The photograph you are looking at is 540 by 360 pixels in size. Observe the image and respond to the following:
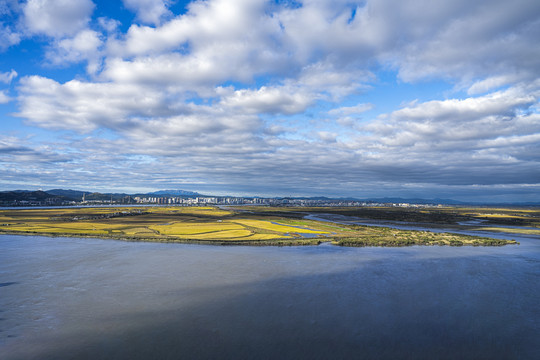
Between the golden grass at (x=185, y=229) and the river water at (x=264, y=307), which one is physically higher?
the golden grass at (x=185, y=229)

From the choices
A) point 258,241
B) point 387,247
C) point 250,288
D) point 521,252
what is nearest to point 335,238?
point 387,247

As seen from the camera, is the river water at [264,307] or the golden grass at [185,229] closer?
the river water at [264,307]

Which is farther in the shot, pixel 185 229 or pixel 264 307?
pixel 185 229

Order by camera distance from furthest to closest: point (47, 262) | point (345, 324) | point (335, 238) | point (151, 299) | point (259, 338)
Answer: point (335, 238), point (47, 262), point (151, 299), point (345, 324), point (259, 338)

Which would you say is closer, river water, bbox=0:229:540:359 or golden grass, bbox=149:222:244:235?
river water, bbox=0:229:540:359

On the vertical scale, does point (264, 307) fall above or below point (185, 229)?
below

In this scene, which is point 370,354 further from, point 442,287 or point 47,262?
point 47,262

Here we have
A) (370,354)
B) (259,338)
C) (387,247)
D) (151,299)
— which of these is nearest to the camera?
(370,354)

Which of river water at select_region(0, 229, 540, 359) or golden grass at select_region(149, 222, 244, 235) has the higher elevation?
golden grass at select_region(149, 222, 244, 235)
